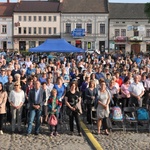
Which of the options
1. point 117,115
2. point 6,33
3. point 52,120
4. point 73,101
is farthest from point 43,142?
point 6,33

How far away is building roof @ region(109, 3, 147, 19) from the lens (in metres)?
64.6

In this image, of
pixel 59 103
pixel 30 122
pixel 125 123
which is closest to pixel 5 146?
pixel 30 122

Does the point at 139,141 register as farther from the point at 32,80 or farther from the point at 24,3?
the point at 24,3

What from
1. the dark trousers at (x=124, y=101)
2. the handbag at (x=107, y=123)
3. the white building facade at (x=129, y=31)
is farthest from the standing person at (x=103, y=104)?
the white building facade at (x=129, y=31)

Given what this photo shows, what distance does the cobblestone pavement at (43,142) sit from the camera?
31.3 ft

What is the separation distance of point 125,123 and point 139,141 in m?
2.05

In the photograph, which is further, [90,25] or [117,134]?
[90,25]

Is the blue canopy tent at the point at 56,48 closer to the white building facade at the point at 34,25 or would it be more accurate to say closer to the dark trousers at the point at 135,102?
the dark trousers at the point at 135,102

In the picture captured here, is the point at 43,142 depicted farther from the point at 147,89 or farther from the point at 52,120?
the point at 147,89

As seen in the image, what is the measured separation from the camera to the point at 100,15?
64.8 metres

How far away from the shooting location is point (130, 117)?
469 inches

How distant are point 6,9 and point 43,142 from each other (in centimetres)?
5903

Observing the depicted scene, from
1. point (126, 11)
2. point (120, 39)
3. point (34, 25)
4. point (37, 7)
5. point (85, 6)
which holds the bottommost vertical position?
point (120, 39)

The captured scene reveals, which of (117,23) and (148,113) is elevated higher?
Answer: (117,23)
